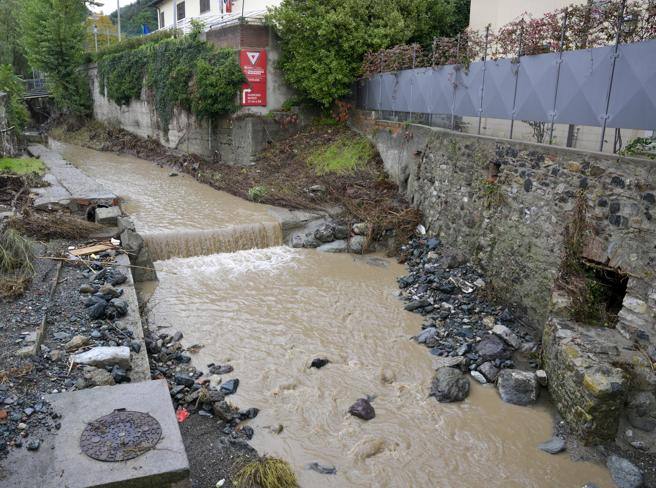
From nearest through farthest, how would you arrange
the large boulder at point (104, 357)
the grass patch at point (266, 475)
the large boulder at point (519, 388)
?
the grass patch at point (266, 475)
the large boulder at point (104, 357)
the large boulder at point (519, 388)

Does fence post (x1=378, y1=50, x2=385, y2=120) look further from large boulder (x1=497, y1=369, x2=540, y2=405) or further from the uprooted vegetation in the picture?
large boulder (x1=497, y1=369, x2=540, y2=405)

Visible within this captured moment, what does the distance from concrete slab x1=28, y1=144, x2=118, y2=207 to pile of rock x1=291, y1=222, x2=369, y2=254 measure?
4.64 m

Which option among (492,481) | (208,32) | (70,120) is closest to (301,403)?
(492,481)

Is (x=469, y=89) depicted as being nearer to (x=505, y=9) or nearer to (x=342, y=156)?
(x=342, y=156)

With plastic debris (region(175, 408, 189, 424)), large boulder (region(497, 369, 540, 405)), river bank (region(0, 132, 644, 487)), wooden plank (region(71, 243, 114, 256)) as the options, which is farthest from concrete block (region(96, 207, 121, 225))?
large boulder (region(497, 369, 540, 405))

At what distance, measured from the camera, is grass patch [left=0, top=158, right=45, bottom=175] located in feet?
48.8

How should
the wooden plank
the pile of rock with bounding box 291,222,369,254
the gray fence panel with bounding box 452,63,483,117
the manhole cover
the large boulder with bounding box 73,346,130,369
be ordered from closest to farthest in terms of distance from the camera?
the manhole cover, the large boulder with bounding box 73,346,130,369, the wooden plank, the gray fence panel with bounding box 452,63,483,117, the pile of rock with bounding box 291,222,369,254

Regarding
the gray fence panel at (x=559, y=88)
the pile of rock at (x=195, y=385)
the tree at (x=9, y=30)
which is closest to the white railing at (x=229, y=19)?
the gray fence panel at (x=559, y=88)

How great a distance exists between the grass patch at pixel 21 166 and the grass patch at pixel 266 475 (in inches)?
495

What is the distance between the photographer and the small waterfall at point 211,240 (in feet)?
39.1

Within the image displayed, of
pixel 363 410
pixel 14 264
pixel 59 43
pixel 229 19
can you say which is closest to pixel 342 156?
pixel 229 19

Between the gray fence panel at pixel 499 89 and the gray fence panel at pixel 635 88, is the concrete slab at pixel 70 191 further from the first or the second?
the gray fence panel at pixel 635 88

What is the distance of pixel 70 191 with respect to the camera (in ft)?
43.3

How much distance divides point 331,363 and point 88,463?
4.20 m
